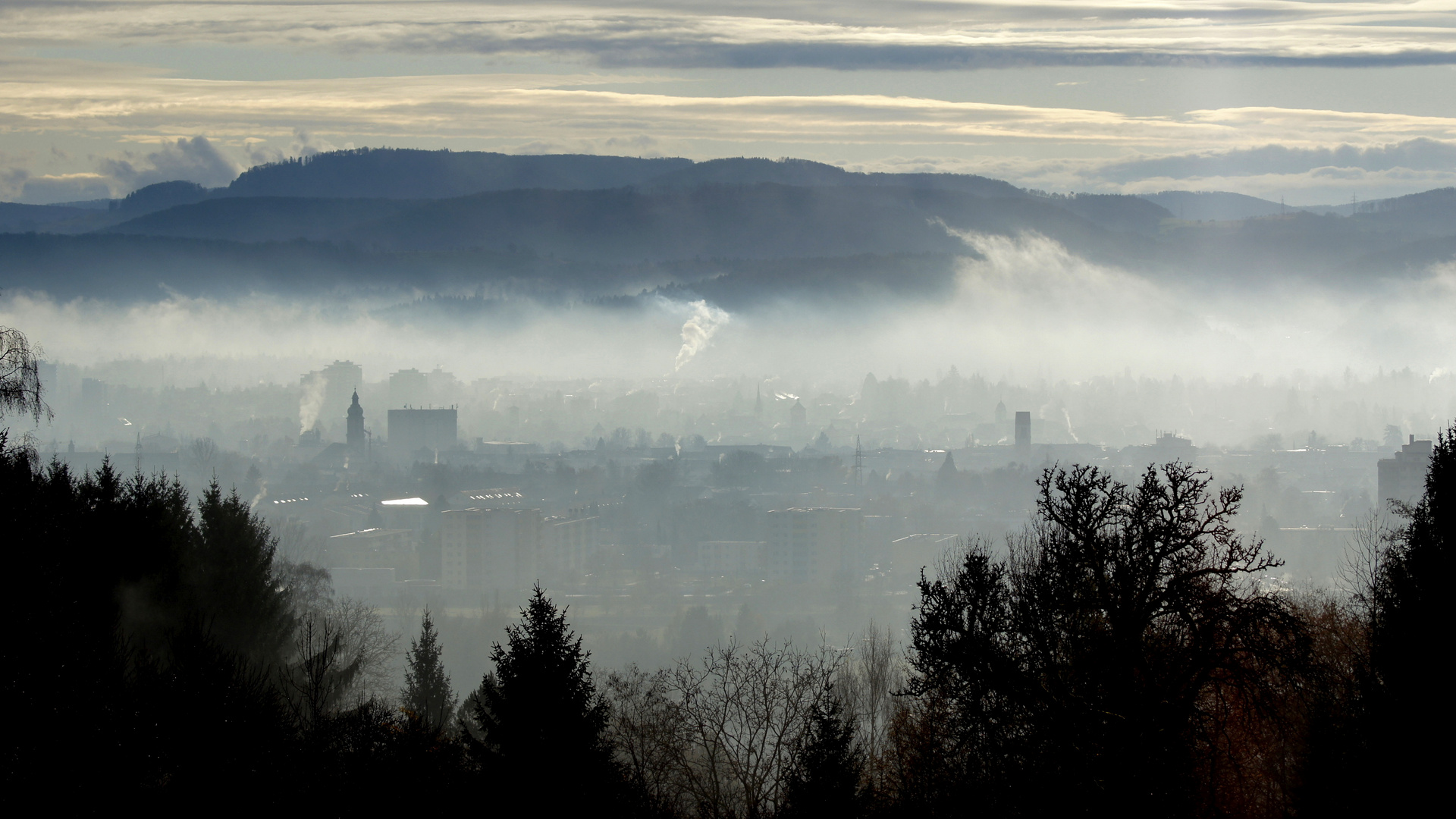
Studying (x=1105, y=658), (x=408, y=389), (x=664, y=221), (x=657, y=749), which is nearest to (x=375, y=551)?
(x=657, y=749)

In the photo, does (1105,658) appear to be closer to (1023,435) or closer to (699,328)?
(1023,435)

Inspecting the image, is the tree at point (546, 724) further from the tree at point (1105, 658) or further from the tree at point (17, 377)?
the tree at point (17, 377)

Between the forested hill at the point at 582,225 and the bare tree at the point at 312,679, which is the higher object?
the forested hill at the point at 582,225

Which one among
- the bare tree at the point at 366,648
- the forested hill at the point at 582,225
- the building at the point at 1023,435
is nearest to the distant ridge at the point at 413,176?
the forested hill at the point at 582,225

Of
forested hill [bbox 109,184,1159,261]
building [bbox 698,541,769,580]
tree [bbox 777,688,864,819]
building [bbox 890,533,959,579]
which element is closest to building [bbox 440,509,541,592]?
building [bbox 698,541,769,580]

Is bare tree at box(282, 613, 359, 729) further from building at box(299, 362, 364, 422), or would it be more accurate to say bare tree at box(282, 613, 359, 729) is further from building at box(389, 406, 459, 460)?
building at box(299, 362, 364, 422)

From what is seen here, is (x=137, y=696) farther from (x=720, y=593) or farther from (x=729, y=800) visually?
(x=720, y=593)

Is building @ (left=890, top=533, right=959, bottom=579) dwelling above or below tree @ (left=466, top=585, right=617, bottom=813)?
below
